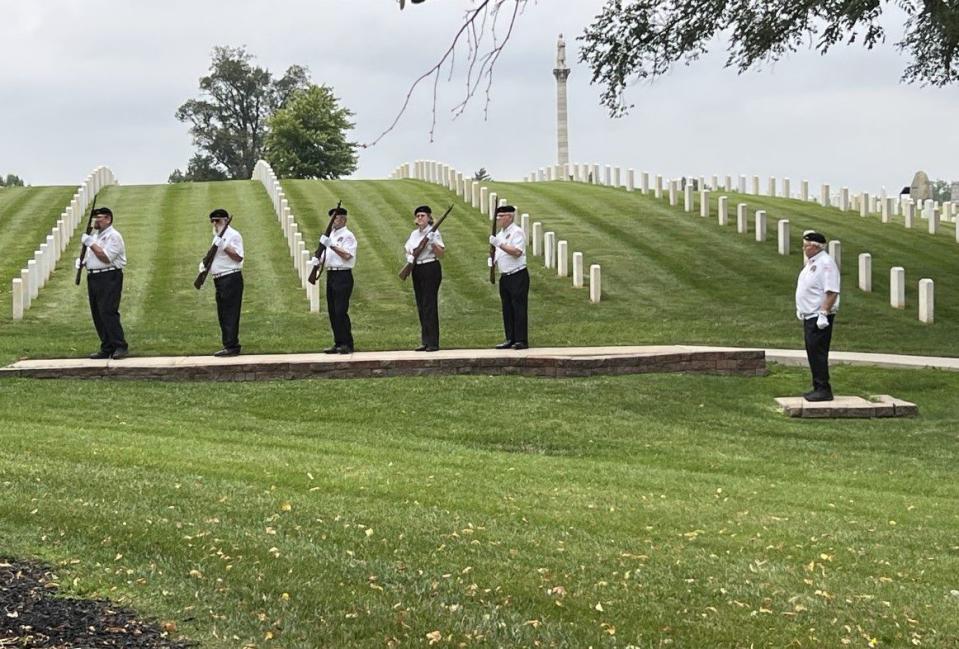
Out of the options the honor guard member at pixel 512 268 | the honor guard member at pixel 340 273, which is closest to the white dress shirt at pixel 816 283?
the honor guard member at pixel 512 268

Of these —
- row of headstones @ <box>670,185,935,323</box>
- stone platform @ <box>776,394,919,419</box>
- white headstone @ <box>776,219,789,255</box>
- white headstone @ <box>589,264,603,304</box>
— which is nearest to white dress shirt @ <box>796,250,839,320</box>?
stone platform @ <box>776,394,919,419</box>

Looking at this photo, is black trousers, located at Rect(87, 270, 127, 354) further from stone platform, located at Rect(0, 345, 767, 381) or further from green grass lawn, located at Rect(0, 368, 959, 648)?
green grass lawn, located at Rect(0, 368, 959, 648)

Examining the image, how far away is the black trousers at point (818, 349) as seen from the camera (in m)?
14.3

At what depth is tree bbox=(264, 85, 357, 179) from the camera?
241ft

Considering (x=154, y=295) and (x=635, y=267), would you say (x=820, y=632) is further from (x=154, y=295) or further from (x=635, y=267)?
→ (x=635, y=267)

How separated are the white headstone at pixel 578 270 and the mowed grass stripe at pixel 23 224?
1035cm

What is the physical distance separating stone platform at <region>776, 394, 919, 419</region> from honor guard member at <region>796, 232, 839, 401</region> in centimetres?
26

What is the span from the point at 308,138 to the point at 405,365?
5923 cm

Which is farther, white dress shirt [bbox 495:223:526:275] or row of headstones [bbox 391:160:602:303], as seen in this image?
row of headstones [bbox 391:160:602:303]

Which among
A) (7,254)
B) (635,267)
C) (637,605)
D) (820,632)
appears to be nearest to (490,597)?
(637,605)

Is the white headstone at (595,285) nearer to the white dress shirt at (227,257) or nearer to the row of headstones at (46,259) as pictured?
the white dress shirt at (227,257)

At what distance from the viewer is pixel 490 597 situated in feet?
21.1

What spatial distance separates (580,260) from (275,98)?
6985 cm

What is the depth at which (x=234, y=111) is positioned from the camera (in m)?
91.4
